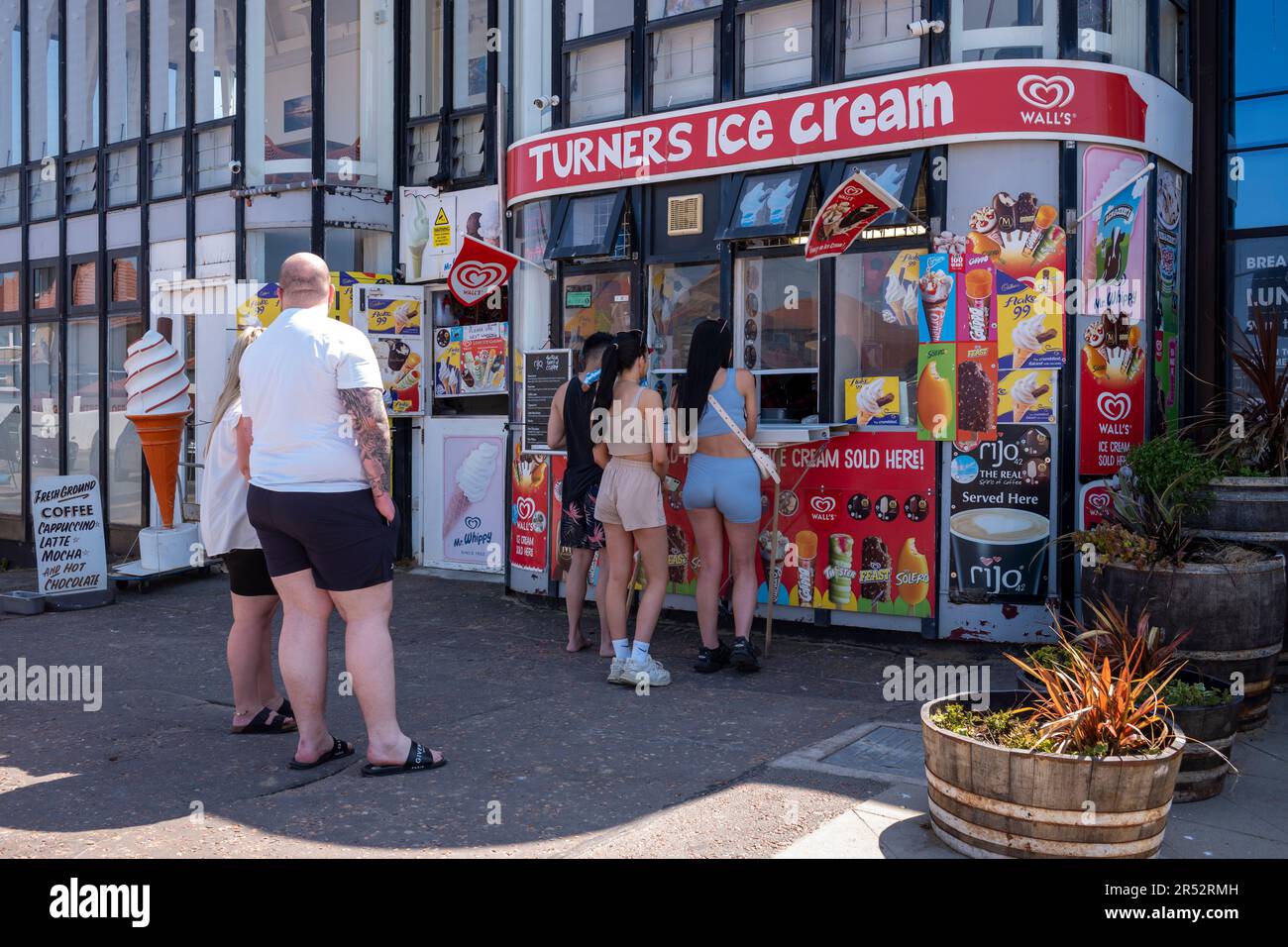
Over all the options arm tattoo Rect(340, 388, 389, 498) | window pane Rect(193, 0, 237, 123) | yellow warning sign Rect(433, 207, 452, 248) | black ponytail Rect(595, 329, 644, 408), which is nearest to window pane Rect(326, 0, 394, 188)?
yellow warning sign Rect(433, 207, 452, 248)

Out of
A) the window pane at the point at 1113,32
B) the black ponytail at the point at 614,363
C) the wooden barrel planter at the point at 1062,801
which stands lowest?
the wooden barrel planter at the point at 1062,801

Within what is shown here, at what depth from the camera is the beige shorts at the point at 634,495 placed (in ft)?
23.0

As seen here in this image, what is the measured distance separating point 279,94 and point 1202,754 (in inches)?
422

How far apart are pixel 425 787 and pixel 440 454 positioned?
6784 millimetres

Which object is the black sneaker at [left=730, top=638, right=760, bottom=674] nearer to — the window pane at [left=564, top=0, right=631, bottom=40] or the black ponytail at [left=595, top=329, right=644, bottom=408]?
the black ponytail at [left=595, top=329, right=644, bottom=408]

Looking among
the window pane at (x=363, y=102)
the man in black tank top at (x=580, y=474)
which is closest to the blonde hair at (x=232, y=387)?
the man in black tank top at (x=580, y=474)

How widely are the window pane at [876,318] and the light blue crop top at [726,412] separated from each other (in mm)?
1217

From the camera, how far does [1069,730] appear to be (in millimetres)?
4023

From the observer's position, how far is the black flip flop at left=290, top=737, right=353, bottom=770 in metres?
5.28

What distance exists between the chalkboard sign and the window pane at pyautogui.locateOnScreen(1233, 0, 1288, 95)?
16.7ft

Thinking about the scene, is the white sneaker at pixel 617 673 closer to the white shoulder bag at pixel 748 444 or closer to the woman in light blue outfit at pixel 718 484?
the woman in light blue outfit at pixel 718 484

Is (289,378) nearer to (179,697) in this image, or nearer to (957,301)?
(179,697)

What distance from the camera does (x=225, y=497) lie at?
576cm

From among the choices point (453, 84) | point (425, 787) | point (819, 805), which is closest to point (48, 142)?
point (453, 84)
